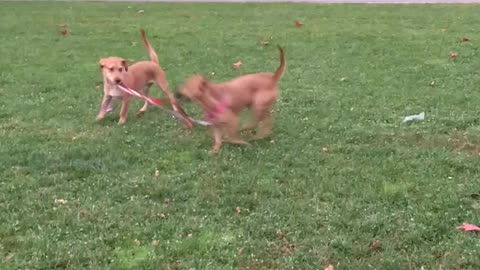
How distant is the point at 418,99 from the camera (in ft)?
21.5

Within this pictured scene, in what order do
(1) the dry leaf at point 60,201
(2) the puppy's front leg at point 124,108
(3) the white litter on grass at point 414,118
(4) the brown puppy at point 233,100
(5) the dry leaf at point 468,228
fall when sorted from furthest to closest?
(2) the puppy's front leg at point 124,108, (3) the white litter on grass at point 414,118, (4) the brown puppy at point 233,100, (1) the dry leaf at point 60,201, (5) the dry leaf at point 468,228

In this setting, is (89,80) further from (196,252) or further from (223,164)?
(196,252)

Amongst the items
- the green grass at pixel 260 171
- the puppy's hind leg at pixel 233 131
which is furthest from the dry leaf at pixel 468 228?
the puppy's hind leg at pixel 233 131

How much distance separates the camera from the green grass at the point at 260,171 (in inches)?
142

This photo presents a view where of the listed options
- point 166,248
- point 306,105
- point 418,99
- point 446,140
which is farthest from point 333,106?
point 166,248

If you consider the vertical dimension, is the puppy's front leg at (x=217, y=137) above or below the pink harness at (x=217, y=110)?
below

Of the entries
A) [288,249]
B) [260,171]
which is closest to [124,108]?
[260,171]

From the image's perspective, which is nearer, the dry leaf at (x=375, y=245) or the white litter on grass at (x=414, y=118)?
the dry leaf at (x=375, y=245)

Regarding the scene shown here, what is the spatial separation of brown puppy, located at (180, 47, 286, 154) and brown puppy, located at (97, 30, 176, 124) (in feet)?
2.38

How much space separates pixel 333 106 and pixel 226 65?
7.97ft

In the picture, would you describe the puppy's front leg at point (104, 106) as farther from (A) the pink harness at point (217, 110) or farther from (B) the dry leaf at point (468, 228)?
(B) the dry leaf at point (468, 228)

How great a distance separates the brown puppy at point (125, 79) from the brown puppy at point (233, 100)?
0.73 meters

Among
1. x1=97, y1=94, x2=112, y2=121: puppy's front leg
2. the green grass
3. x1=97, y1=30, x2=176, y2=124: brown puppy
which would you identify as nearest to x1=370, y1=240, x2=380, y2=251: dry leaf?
the green grass

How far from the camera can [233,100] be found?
17.6 ft
